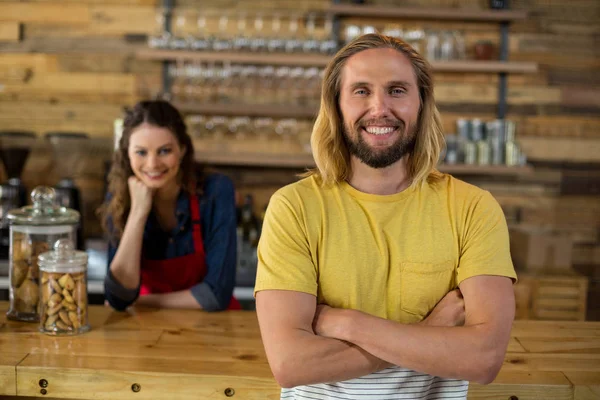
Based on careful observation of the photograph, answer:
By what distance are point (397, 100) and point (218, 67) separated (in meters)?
2.89

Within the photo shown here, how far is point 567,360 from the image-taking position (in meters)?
2.02

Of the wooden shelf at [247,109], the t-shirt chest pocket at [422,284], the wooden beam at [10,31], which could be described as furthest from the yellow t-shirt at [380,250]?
the wooden beam at [10,31]

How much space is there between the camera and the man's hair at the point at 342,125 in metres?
1.80

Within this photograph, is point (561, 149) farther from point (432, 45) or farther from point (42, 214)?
point (42, 214)

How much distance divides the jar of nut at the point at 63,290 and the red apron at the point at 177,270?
21.6 inches

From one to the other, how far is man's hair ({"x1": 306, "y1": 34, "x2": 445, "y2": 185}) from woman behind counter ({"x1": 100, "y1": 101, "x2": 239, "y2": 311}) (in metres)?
0.90

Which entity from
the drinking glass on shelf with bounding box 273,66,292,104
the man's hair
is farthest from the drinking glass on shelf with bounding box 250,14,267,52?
the man's hair

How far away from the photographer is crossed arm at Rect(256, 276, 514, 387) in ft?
5.19

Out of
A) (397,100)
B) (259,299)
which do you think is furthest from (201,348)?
(397,100)

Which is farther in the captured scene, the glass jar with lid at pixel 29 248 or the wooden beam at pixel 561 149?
the wooden beam at pixel 561 149

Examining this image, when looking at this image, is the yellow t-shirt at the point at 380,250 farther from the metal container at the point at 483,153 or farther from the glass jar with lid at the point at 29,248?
the metal container at the point at 483,153

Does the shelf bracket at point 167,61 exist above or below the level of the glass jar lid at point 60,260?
above

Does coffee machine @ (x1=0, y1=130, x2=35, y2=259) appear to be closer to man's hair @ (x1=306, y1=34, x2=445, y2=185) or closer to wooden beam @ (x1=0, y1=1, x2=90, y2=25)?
wooden beam @ (x1=0, y1=1, x2=90, y2=25)

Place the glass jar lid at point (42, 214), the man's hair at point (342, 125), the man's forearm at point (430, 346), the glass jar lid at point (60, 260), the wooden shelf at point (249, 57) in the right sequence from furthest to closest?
the wooden shelf at point (249, 57) → the glass jar lid at point (42, 214) → the glass jar lid at point (60, 260) → the man's hair at point (342, 125) → the man's forearm at point (430, 346)
